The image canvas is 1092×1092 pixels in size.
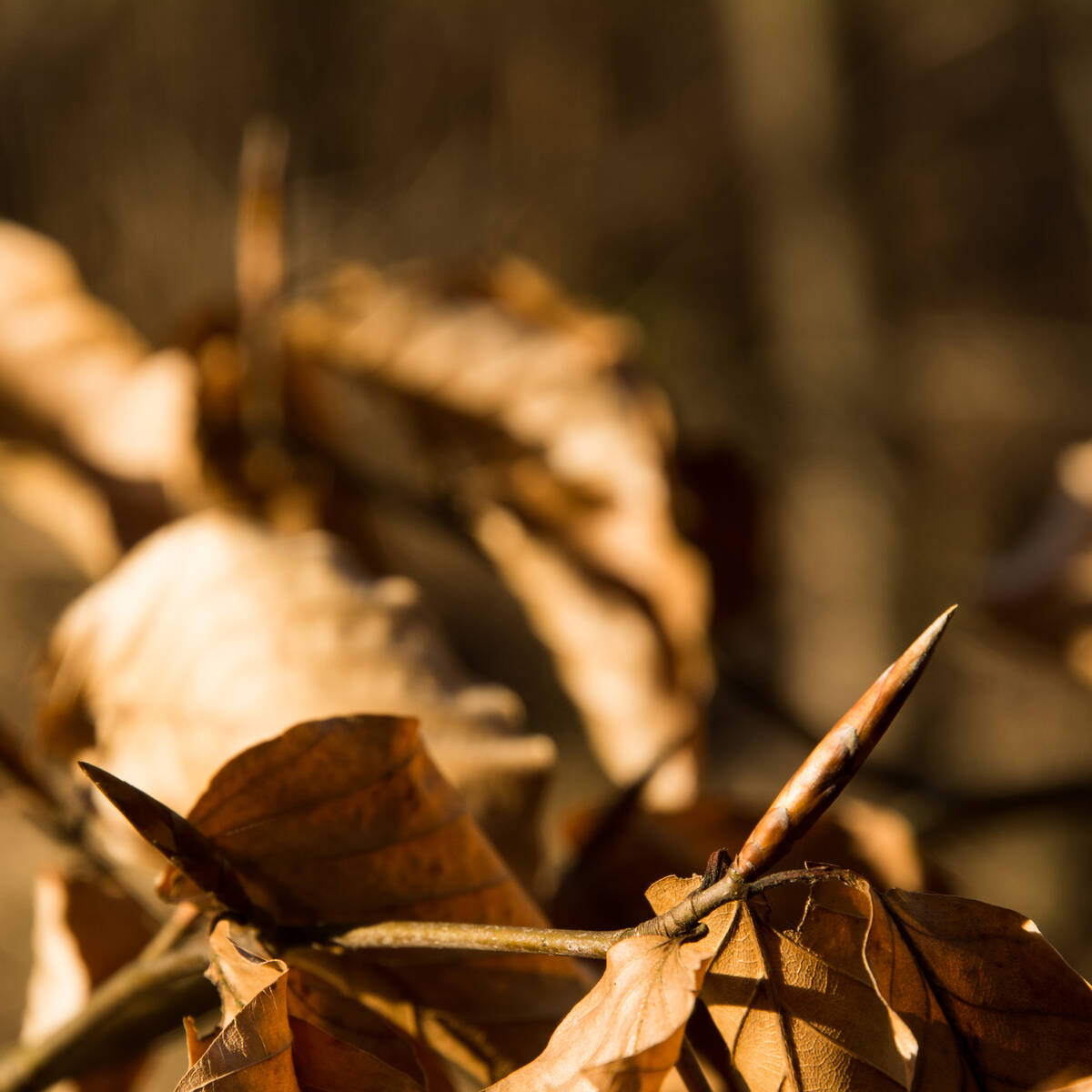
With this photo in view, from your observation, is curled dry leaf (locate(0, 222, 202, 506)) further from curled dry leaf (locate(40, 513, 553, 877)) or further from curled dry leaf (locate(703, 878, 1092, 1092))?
curled dry leaf (locate(703, 878, 1092, 1092))

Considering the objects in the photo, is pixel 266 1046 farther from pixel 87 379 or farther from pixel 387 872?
pixel 87 379

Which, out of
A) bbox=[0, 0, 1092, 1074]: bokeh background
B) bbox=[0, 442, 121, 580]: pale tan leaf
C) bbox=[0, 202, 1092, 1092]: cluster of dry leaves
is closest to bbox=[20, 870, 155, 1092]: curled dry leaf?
bbox=[0, 202, 1092, 1092]: cluster of dry leaves

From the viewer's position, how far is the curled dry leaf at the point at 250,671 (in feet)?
0.59

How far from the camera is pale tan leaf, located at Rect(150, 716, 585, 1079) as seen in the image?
14 centimetres

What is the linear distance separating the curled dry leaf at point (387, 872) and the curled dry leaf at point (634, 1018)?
1.3 inches

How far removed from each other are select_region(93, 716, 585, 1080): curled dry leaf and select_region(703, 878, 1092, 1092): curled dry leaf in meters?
0.04

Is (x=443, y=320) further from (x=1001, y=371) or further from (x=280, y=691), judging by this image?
(x=1001, y=371)

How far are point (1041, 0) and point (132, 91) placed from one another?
53.6 inches

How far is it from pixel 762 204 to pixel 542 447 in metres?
1.11

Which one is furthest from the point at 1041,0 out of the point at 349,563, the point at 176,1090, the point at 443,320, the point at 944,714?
the point at 176,1090

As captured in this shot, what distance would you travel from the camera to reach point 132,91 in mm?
1389

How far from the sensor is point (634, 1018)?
10 centimetres

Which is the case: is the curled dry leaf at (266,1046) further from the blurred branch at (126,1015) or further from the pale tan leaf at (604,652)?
the pale tan leaf at (604,652)

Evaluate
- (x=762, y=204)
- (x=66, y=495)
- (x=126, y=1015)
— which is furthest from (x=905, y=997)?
(x=762, y=204)
